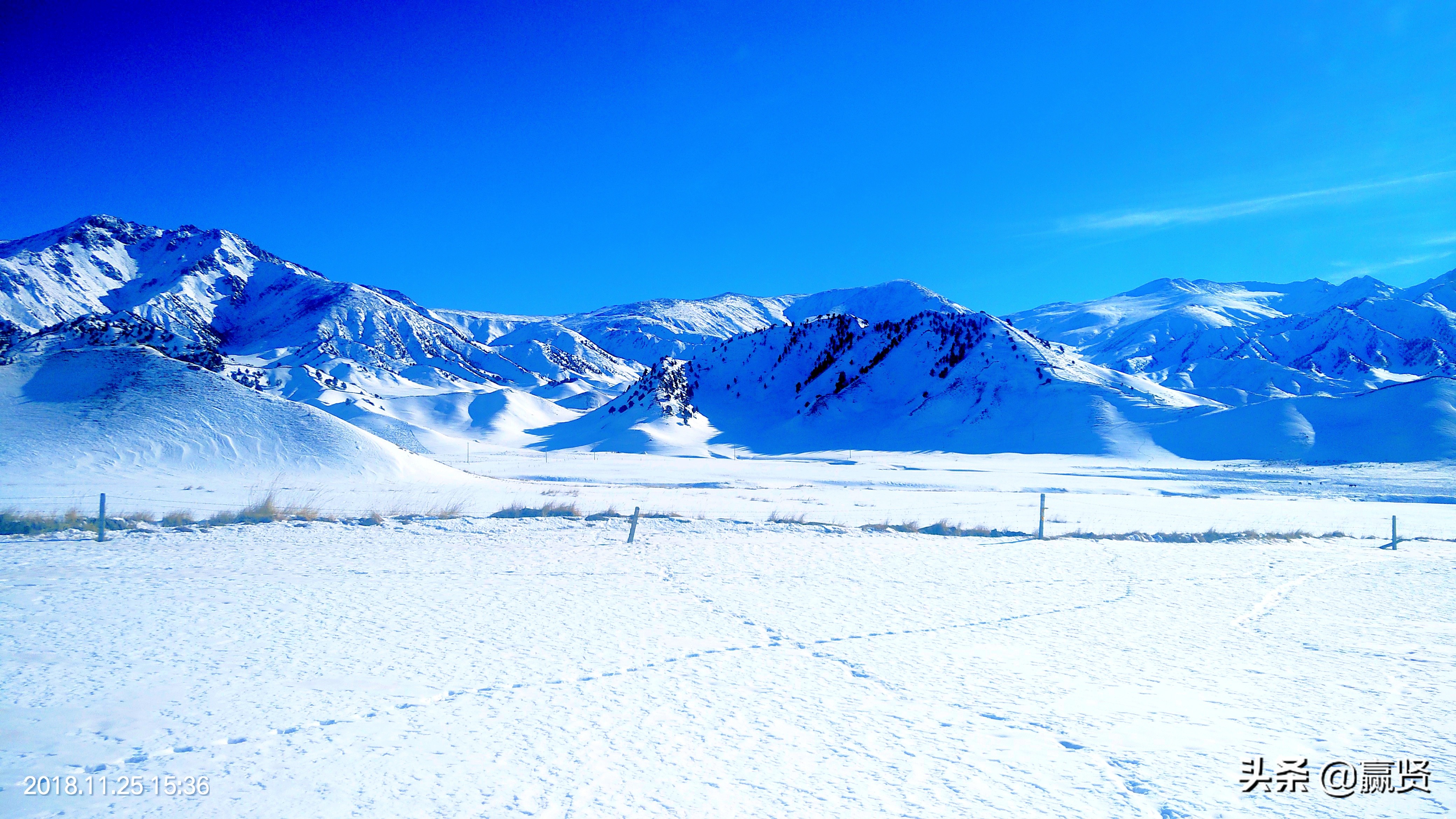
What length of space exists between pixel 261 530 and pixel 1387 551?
2375cm

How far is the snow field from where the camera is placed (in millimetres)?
4664

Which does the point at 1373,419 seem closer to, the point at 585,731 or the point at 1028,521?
the point at 1028,521

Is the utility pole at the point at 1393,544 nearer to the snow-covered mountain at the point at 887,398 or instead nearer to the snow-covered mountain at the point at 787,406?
the snow-covered mountain at the point at 787,406

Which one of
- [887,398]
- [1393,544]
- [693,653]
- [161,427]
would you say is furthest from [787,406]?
[693,653]

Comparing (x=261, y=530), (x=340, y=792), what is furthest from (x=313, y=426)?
(x=340, y=792)

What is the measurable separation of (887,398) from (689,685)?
94.6 metres

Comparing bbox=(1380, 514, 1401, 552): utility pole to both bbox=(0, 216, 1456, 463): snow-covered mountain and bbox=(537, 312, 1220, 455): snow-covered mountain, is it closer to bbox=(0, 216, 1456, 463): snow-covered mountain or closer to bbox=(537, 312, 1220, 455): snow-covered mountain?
bbox=(0, 216, 1456, 463): snow-covered mountain

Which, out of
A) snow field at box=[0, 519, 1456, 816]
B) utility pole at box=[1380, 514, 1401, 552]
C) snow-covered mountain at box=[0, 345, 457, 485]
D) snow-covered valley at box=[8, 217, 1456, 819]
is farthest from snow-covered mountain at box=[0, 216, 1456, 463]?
utility pole at box=[1380, 514, 1401, 552]

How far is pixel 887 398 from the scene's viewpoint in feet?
323

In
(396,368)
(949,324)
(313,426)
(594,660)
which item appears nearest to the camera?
(594,660)

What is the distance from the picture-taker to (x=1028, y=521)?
2205cm

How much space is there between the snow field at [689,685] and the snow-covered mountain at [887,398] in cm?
6681

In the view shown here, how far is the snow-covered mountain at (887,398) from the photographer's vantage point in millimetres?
79250

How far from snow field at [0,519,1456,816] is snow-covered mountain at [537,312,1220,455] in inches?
2630
